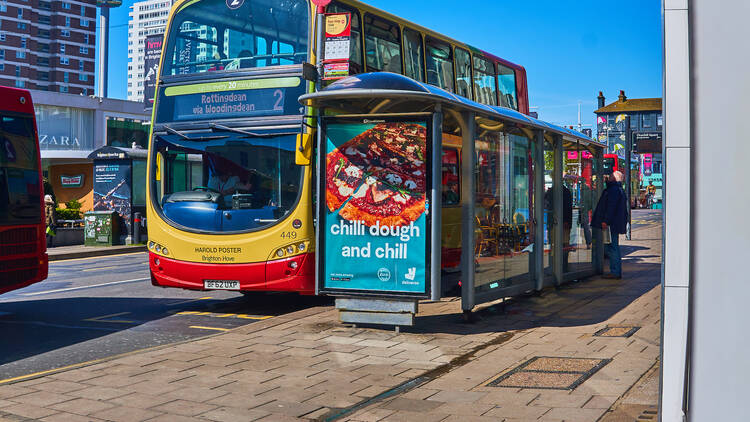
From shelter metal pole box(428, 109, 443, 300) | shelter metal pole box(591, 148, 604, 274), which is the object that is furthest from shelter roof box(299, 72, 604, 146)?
shelter metal pole box(591, 148, 604, 274)

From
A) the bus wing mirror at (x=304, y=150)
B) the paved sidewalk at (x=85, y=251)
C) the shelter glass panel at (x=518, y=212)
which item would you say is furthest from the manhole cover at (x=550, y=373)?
the paved sidewalk at (x=85, y=251)

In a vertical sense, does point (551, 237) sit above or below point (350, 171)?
below

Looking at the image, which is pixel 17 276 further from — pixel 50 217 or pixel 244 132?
pixel 50 217

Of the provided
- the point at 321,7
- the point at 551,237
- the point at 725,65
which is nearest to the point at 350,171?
the point at 321,7

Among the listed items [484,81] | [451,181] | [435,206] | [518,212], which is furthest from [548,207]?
[484,81]

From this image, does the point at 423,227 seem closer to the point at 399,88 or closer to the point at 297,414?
the point at 399,88

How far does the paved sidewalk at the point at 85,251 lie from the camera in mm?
20672

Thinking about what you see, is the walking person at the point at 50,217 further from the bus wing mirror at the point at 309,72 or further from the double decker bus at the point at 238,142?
the bus wing mirror at the point at 309,72

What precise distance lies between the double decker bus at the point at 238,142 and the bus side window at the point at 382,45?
28 millimetres

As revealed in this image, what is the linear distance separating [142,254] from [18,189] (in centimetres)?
1247

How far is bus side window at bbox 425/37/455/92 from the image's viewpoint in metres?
12.2

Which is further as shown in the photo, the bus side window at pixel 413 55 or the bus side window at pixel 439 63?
the bus side window at pixel 439 63

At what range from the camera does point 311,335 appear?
320 inches

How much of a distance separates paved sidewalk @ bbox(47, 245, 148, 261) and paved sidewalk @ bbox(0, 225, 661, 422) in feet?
44.7
